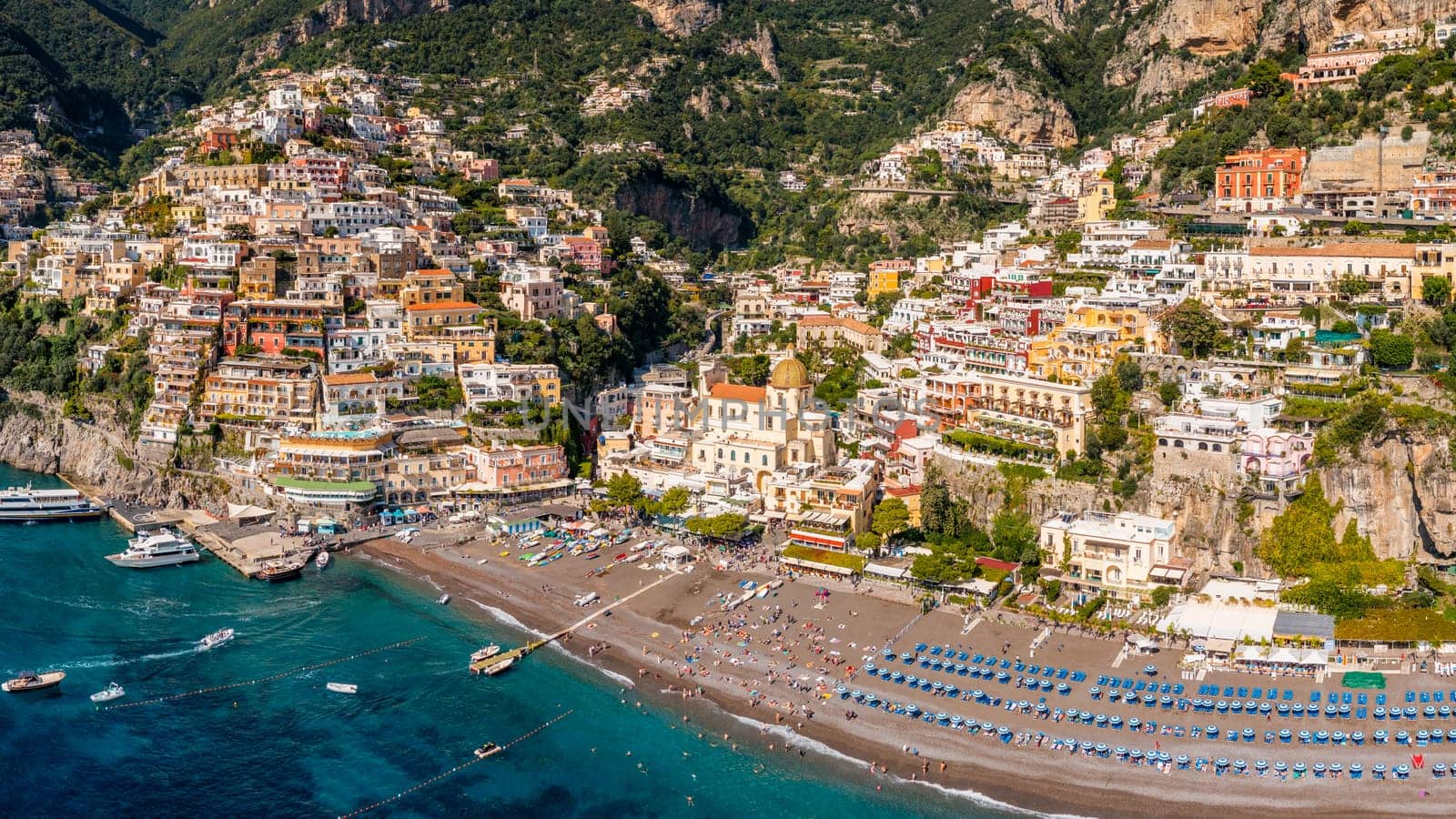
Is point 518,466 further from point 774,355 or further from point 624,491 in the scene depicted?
point 774,355

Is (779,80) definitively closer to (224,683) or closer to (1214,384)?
(1214,384)

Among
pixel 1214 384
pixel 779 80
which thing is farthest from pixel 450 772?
pixel 779 80

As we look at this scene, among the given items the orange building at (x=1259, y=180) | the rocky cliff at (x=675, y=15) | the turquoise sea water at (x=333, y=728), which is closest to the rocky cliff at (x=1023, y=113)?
the orange building at (x=1259, y=180)

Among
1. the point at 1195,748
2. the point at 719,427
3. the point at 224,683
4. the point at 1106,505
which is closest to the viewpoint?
the point at 1195,748

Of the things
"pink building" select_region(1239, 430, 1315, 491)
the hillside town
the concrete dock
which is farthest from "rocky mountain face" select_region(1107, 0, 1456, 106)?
the concrete dock

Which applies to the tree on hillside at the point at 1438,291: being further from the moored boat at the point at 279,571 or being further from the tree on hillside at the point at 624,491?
the moored boat at the point at 279,571

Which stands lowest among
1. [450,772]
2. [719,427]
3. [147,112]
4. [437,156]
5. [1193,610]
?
[450,772]
